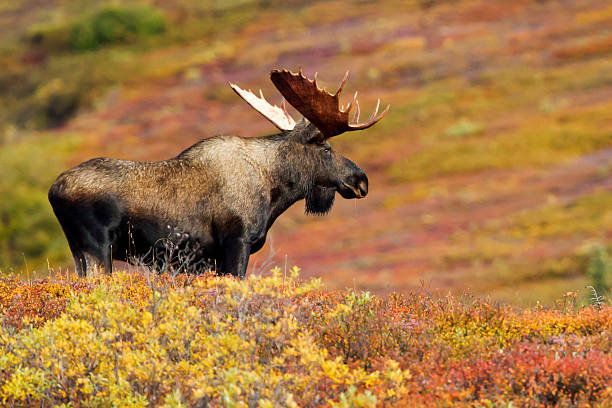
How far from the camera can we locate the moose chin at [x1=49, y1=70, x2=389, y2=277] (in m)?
8.66

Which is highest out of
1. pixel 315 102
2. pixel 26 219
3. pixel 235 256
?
pixel 315 102

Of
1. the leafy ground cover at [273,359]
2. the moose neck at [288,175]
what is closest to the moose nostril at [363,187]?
the moose neck at [288,175]

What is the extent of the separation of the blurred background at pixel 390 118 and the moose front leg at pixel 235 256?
10.8m

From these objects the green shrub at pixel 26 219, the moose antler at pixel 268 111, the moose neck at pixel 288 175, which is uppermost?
the moose antler at pixel 268 111

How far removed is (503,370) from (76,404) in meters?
2.83

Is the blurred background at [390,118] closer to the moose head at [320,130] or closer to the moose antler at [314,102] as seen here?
the moose head at [320,130]

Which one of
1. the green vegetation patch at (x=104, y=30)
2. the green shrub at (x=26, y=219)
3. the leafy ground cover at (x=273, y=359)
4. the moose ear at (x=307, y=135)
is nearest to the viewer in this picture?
the leafy ground cover at (x=273, y=359)

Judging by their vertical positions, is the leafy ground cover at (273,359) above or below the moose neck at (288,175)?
below

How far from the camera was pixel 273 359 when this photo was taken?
6.22 meters

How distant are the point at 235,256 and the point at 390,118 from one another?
46367mm

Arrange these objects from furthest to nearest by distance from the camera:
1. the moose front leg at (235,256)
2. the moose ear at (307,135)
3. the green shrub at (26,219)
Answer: the green shrub at (26,219) < the moose ear at (307,135) < the moose front leg at (235,256)

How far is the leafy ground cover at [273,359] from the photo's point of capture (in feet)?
19.1

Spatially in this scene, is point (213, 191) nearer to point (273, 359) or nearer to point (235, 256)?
point (235, 256)

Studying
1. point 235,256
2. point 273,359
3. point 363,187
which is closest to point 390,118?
point 363,187
